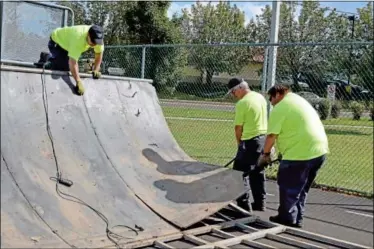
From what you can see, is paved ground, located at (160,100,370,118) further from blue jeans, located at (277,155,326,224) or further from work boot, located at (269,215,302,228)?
blue jeans, located at (277,155,326,224)

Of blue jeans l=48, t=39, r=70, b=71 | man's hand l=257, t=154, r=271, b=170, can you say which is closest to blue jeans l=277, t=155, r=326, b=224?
man's hand l=257, t=154, r=271, b=170

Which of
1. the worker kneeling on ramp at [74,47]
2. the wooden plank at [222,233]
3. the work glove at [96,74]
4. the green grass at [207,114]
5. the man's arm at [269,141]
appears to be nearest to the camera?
the wooden plank at [222,233]

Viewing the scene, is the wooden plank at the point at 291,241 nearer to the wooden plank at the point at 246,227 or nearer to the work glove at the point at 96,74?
the wooden plank at the point at 246,227

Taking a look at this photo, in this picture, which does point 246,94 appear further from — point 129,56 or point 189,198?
point 129,56

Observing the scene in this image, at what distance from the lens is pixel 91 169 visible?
6.38m

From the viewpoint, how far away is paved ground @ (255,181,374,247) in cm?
662

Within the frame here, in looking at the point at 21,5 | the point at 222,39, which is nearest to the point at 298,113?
the point at 21,5

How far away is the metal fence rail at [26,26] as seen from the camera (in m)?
9.06

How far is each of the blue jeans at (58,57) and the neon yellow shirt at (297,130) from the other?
3173 mm

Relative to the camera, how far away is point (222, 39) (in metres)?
36.8

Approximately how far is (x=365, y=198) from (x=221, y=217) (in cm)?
272

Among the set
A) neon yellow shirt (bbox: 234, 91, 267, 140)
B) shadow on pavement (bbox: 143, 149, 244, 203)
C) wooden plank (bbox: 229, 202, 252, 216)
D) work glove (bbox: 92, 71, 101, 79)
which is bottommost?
wooden plank (bbox: 229, 202, 252, 216)

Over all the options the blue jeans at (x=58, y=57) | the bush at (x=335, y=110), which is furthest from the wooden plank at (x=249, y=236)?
the blue jeans at (x=58, y=57)

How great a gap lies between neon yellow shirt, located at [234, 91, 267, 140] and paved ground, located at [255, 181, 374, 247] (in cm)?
115
